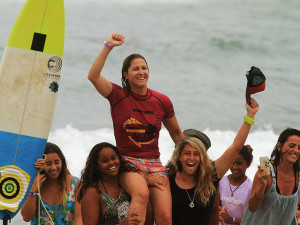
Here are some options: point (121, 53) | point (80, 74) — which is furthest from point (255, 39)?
point (80, 74)

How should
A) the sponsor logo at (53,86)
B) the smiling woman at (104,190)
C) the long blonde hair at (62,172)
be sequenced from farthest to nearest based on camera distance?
the sponsor logo at (53,86) < the long blonde hair at (62,172) < the smiling woman at (104,190)

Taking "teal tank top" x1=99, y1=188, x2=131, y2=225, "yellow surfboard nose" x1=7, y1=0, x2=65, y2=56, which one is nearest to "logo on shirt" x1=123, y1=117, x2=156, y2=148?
"teal tank top" x1=99, y1=188, x2=131, y2=225

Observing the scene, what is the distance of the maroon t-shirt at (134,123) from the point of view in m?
4.55

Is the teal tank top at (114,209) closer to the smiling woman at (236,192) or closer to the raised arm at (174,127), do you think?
the raised arm at (174,127)

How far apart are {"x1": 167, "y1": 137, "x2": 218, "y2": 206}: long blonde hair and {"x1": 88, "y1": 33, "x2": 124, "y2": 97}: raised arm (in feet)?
2.32

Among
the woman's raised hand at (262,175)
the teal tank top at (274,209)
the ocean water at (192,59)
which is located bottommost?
the teal tank top at (274,209)

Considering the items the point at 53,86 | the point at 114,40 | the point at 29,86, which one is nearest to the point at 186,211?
the point at 114,40

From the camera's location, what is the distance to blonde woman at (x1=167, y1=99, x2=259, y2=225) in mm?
4398

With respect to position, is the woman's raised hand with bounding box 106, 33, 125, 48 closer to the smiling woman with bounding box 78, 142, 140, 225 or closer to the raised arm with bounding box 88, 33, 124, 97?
the raised arm with bounding box 88, 33, 124, 97

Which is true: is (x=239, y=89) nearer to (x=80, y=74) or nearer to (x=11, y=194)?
(x=80, y=74)

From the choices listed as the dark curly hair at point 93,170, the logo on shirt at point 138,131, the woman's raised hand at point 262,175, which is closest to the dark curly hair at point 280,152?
the woman's raised hand at point 262,175

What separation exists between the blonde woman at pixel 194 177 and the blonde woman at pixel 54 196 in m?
0.82

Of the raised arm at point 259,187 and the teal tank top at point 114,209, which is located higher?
the raised arm at point 259,187

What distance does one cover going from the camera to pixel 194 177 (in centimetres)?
454
